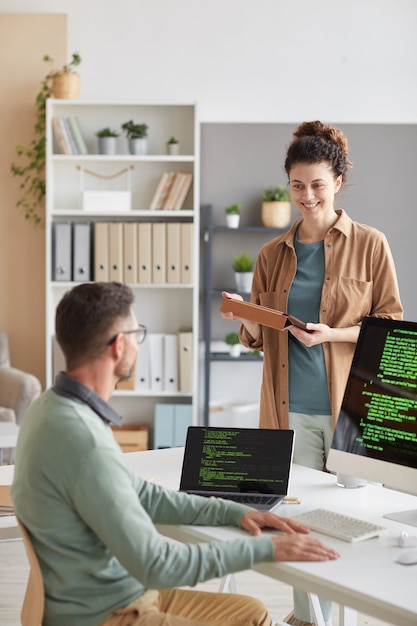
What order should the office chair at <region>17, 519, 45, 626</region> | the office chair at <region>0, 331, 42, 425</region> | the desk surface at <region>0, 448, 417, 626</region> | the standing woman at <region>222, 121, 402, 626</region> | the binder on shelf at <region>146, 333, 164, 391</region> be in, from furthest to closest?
1. the binder on shelf at <region>146, 333, 164, 391</region>
2. the office chair at <region>0, 331, 42, 425</region>
3. the standing woman at <region>222, 121, 402, 626</region>
4. the office chair at <region>17, 519, 45, 626</region>
5. the desk surface at <region>0, 448, 417, 626</region>

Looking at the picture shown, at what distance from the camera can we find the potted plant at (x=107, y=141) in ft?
17.8

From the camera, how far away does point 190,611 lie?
1.93 metres

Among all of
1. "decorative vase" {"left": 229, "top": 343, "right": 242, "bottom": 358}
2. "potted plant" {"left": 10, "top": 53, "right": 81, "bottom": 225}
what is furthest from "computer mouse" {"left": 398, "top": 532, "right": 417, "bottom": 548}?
"potted plant" {"left": 10, "top": 53, "right": 81, "bottom": 225}

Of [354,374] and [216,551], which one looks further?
[354,374]

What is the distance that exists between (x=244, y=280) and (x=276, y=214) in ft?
1.45

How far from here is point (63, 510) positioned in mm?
1654

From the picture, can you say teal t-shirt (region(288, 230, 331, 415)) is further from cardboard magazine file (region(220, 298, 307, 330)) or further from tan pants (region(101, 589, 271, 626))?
tan pants (region(101, 589, 271, 626))

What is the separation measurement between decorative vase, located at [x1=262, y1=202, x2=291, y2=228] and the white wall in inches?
23.4

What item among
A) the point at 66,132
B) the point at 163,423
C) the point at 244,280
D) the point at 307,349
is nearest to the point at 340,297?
the point at 307,349

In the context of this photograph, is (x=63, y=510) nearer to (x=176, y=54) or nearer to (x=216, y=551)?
(x=216, y=551)

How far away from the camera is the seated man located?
1.61 metres

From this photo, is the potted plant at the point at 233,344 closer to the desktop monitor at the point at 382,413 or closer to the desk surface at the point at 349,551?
the desk surface at the point at 349,551

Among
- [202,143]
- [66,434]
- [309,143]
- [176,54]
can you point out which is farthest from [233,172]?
[66,434]

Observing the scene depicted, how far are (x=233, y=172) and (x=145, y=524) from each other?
4163 millimetres
